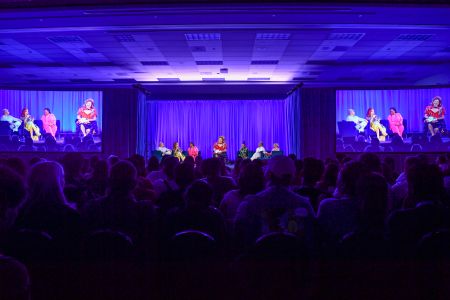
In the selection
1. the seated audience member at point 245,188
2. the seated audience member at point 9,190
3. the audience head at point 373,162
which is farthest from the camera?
the audience head at point 373,162

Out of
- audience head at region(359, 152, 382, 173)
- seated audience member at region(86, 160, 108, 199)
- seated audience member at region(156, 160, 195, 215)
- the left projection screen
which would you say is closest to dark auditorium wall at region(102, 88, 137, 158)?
the left projection screen

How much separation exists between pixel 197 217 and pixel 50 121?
1237 centimetres

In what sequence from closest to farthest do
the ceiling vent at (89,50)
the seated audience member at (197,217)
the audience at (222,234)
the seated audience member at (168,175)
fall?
1. the audience at (222,234)
2. the seated audience member at (197,217)
3. the seated audience member at (168,175)
4. the ceiling vent at (89,50)

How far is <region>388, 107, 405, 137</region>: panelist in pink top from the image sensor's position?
43.3ft

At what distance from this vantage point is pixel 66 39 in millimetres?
9938

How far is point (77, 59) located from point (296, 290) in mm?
11823

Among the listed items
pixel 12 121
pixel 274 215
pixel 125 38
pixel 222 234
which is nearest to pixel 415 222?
pixel 274 215

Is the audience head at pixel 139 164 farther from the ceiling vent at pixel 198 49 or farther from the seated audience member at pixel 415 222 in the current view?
the ceiling vent at pixel 198 49

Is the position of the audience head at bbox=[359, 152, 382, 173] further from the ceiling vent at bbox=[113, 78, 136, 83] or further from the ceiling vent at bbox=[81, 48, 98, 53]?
the ceiling vent at bbox=[113, 78, 136, 83]

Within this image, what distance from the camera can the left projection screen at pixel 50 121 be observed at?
1340 cm

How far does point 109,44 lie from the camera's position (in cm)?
1036

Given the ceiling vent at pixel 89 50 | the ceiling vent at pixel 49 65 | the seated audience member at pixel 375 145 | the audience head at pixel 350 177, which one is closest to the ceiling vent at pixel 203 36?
the ceiling vent at pixel 89 50

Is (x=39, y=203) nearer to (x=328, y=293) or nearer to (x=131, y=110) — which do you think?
(x=328, y=293)

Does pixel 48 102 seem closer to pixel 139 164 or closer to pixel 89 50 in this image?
pixel 89 50
